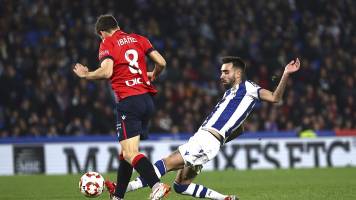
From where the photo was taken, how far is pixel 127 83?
8.88 meters

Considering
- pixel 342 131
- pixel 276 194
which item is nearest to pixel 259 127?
pixel 342 131

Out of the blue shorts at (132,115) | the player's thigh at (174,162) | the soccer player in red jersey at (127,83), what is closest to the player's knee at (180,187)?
the player's thigh at (174,162)

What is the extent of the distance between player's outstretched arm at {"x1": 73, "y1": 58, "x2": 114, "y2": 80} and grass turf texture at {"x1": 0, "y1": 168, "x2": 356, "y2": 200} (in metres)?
2.52

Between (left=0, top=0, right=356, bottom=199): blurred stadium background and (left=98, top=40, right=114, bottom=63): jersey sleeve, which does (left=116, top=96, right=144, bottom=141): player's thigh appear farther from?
(left=0, top=0, right=356, bottom=199): blurred stadium background

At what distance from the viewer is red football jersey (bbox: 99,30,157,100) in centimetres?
888

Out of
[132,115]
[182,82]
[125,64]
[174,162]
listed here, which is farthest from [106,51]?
[182,82]

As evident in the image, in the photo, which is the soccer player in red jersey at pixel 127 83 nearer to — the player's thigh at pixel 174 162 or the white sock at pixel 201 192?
the player's thigh at pixel 174 162

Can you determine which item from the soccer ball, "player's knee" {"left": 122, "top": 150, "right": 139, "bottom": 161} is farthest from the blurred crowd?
"player's knee" {"left": 122, "top": 150, "right": 139, "bottom": 161}

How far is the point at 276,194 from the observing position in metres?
10.8

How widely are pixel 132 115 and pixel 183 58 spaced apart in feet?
41.2

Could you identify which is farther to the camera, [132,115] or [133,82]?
[133,82]

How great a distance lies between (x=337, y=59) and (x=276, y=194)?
1173 cm

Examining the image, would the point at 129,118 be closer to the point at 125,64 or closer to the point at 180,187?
the point at 125,64

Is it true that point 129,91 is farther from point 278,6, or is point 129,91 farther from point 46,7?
point 278,6
